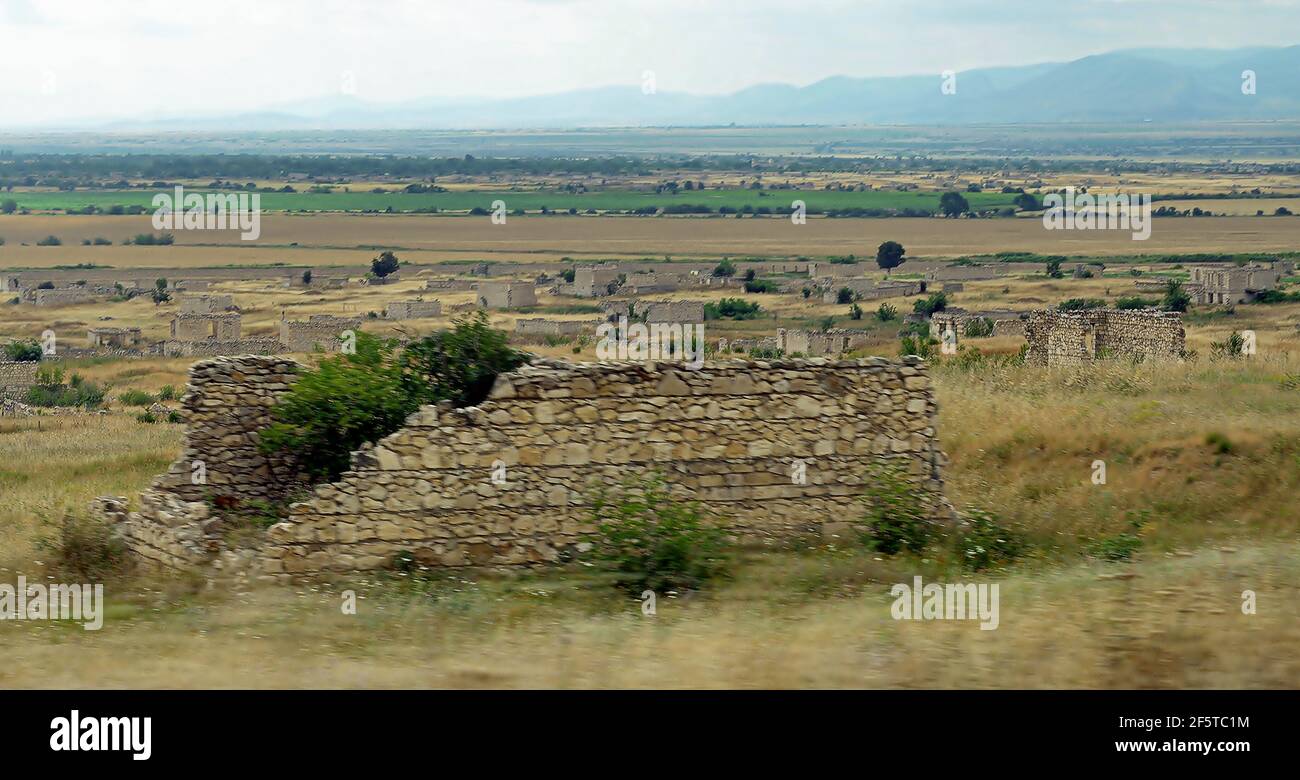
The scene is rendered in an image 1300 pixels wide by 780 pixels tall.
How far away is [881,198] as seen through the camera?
15912cm

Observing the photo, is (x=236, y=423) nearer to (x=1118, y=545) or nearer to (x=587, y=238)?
(x=1118, y=545)

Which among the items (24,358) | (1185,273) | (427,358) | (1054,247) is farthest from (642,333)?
(1054,247)

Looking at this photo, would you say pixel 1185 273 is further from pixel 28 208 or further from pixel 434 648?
pixel 28 208

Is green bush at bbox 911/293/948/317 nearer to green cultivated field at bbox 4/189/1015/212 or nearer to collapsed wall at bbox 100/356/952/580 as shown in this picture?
collapsed wall at bbox 100/356/952/580

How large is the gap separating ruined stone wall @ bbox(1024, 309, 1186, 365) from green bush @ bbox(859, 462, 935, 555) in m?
12.8

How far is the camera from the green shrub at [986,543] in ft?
35.3

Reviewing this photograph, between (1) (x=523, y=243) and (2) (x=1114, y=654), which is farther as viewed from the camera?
(1) (x=523, y=243)

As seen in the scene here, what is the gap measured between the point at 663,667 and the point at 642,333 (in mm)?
35379

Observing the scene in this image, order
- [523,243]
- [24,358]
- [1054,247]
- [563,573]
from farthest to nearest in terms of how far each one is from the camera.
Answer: [523,243]
[1054,247]
[24,358]
[563,573]

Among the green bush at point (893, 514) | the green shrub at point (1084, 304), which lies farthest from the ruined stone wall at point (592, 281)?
the green bush at point (893, 514)

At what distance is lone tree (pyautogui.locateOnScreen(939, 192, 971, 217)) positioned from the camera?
138 metres

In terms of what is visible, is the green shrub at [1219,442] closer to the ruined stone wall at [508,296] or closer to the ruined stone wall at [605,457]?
the ruined stone wall at [605,457]

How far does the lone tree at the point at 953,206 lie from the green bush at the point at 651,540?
130 meters

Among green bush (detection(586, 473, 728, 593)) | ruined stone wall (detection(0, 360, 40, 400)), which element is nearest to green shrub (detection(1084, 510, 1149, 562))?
green bush (detection(586, 473, 728, 593))
